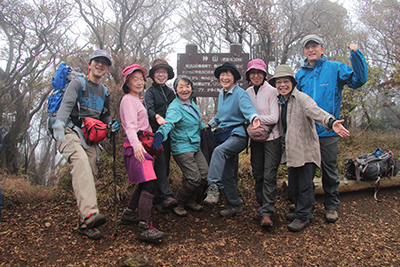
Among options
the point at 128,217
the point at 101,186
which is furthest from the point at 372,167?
the point at 101,186

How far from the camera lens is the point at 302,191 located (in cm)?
354

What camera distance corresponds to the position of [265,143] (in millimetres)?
3803

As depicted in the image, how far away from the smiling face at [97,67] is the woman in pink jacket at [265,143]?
6.48 feet

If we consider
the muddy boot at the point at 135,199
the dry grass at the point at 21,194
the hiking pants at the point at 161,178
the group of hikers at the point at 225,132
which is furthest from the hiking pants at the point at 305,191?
the dry grass at the point at 21,194

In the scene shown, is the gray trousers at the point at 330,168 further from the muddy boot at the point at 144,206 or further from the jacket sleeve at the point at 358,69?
the muddy boot at the point at 144,206

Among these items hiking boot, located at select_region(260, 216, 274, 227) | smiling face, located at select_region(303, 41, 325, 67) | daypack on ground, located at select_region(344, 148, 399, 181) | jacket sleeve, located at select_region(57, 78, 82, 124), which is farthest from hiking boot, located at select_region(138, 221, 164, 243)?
daypack on ground, located at select_region(344, 148, 399, 181)

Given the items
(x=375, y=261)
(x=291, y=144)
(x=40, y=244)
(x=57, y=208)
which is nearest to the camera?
(x=375, y=261)

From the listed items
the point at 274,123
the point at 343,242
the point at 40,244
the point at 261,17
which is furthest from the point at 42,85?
the point at 343,242

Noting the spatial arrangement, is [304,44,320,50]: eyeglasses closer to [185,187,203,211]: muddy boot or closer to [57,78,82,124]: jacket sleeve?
[185,187,203,211]: muddy boot

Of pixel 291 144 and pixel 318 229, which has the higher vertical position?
pixel 291 144

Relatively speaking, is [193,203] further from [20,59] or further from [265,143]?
[20,59]

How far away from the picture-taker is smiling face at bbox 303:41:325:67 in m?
3.77

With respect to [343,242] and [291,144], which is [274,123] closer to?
[291,144]

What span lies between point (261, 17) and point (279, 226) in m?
6.86
